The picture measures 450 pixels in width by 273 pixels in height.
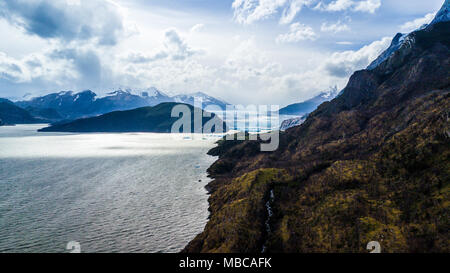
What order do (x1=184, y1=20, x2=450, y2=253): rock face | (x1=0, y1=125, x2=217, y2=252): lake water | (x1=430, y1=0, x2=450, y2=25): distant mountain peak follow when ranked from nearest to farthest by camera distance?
1. (x1=184, y1=20, x2=450, y2=253): rock face
2. (x1=0, y1=125, x2=217, y2=252): lake water
3. (x1=430, y1=0, x2=450, y2=25): distant mountain peak

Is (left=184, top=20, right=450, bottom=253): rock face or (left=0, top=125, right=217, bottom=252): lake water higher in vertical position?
(left=184, top=20, right=450, bottom=253): rock face

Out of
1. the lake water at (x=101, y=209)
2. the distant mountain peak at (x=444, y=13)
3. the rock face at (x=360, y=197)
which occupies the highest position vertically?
the distant mountain peak at (x=444, y=13)

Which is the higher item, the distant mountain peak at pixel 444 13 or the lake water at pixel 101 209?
the distant mountain peak at pixel 444 13

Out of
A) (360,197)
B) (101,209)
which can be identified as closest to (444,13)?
(360,197)

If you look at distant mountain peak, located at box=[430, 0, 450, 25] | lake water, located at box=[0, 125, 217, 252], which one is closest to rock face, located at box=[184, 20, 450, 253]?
lake water, located at box=[0, 125, 217, 252]

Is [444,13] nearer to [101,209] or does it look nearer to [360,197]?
[360,197]

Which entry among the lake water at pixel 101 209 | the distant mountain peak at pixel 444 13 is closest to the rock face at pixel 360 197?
the lake water at pixel 101 209

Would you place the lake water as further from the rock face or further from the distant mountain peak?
the distant mountain peak

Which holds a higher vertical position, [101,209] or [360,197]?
[360,197]

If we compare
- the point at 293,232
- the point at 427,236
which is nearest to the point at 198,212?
the point at 293,232

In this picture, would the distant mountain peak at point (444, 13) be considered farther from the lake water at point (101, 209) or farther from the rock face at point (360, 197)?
the lake water at point (101, 209)

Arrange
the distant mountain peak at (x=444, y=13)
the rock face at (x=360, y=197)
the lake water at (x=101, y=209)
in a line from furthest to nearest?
the distant mountain peak at (x=444, y=13) < the lake water at (x=101, y=209) < the rock face at (x=360, y=197)

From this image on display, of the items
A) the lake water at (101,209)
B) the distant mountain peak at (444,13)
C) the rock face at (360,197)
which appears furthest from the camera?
the distant mountain peak at (444,13)
